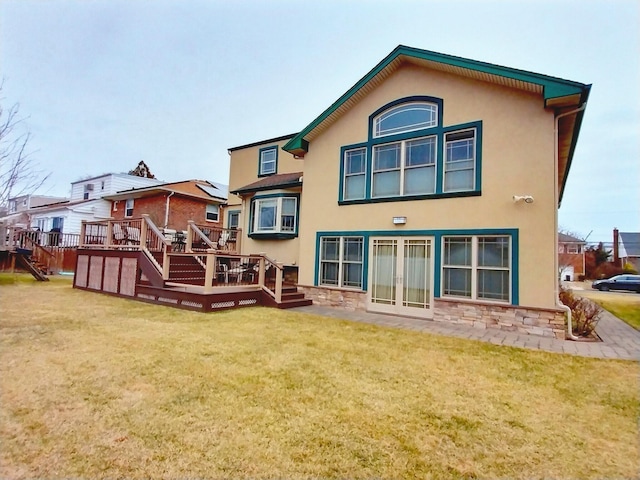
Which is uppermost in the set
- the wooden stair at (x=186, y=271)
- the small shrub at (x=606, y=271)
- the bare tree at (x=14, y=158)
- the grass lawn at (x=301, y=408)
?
the bare tree at (x=14, y=158)

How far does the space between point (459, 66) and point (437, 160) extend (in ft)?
8.54

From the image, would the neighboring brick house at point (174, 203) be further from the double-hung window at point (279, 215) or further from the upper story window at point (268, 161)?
the double-hung window at point (279, 215)

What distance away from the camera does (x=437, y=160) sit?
9.59 metres

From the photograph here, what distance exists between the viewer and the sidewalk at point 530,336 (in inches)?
264

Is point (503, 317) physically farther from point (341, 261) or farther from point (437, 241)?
point (341, 261)

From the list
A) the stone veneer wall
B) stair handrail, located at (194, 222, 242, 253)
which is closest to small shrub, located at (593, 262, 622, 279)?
the stone veneer wall

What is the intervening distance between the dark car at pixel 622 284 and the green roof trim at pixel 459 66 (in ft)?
88.8

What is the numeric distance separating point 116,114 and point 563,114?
22.7 meters

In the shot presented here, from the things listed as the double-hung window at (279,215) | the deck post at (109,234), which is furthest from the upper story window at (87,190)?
the double-hung window at (279,215)

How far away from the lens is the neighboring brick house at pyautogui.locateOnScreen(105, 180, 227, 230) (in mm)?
22172

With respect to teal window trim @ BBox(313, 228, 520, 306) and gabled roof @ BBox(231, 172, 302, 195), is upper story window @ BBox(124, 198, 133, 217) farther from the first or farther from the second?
teal window trim @ BBox(313, 228, 520, 306)

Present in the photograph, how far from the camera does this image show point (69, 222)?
25.8 metres

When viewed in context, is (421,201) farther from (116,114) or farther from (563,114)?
(116,114)

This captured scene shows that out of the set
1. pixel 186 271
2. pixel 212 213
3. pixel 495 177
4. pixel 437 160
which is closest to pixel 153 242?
pixel 186 271
